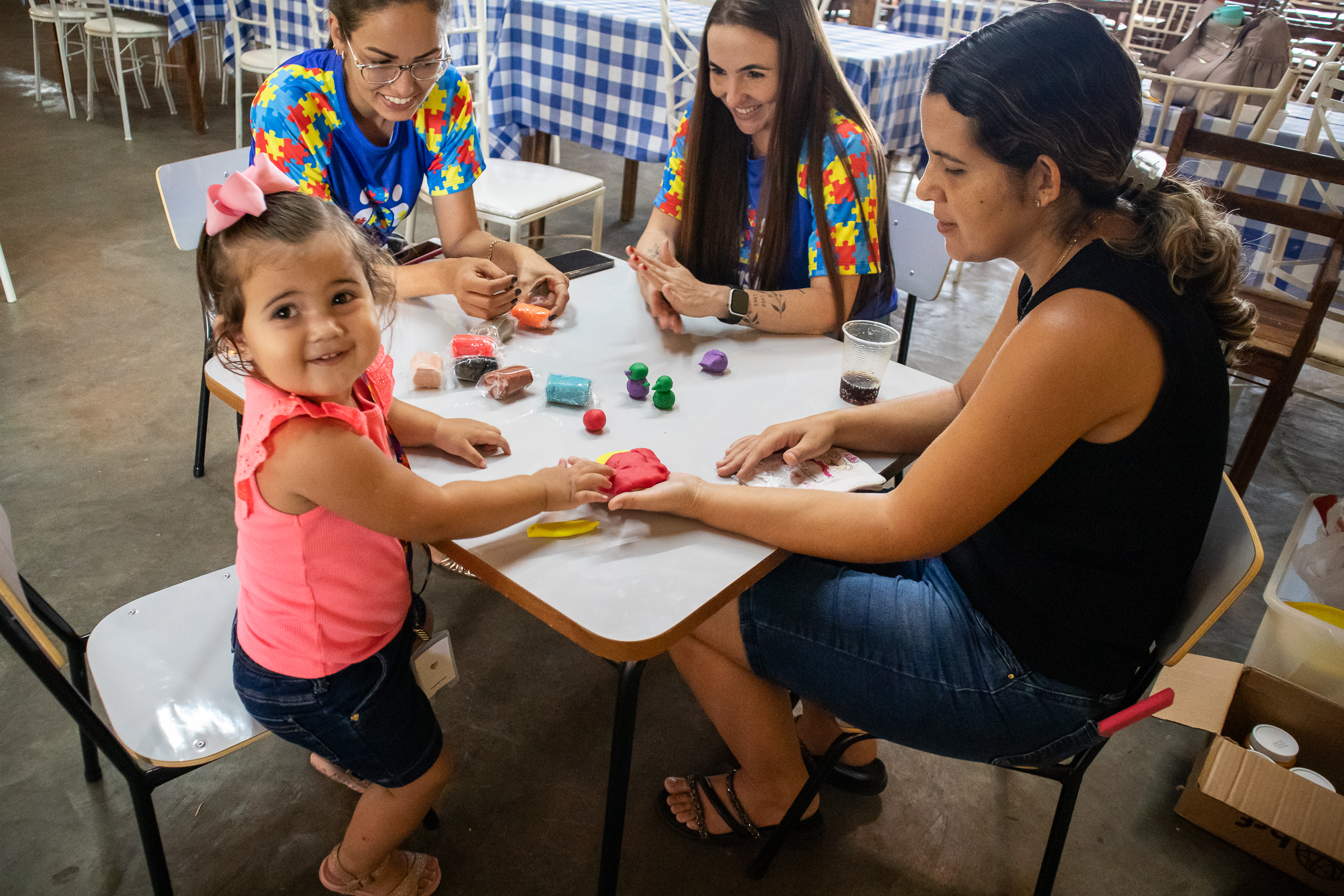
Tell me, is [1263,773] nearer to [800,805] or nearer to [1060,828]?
[1060,828]

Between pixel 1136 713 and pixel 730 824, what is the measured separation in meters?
0.80

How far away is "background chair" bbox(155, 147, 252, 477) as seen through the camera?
1881 mm

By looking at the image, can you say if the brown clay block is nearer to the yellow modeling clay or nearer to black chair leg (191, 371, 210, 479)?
the yellow modeling clay

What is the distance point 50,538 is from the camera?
7.21 ft

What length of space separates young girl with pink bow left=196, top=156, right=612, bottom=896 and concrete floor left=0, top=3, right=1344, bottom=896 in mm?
383

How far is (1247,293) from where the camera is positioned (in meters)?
2.80

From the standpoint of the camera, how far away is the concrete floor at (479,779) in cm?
155

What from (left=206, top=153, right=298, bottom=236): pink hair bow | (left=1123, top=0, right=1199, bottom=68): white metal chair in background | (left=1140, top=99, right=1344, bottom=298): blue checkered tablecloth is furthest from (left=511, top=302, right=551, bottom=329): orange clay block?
(left=1123, top=0, right=1199, bottom=68): white metal chair in background

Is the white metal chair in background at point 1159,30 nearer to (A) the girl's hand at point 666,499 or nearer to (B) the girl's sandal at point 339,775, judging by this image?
(A) the girl's hand at point 666,499

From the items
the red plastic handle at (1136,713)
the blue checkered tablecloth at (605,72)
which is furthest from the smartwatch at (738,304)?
the blue checkered tablecloth at (605,72)

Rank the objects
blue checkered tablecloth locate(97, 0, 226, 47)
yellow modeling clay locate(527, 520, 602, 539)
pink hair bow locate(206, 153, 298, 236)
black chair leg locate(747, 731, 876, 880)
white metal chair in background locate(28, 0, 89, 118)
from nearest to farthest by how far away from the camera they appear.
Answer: pink hair bow locate(206, 153, 298, 236), yellow modeling clay locate(527, 520, 602, 539), black chair leg locate(747, 731, 876, 880), blue checkered tablecloth locate(97, 0, 226, 47), white metal chair in background locate(28, 0, 89, 118)

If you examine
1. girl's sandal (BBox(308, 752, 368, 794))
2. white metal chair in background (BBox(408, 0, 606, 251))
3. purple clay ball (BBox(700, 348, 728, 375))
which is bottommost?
girl's sandal (BBox(308, 752, 368, 794))

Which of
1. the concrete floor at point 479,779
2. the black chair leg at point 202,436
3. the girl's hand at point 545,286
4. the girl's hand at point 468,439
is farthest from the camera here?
the black chair leg at point 202,436

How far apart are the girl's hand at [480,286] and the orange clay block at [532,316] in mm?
25
